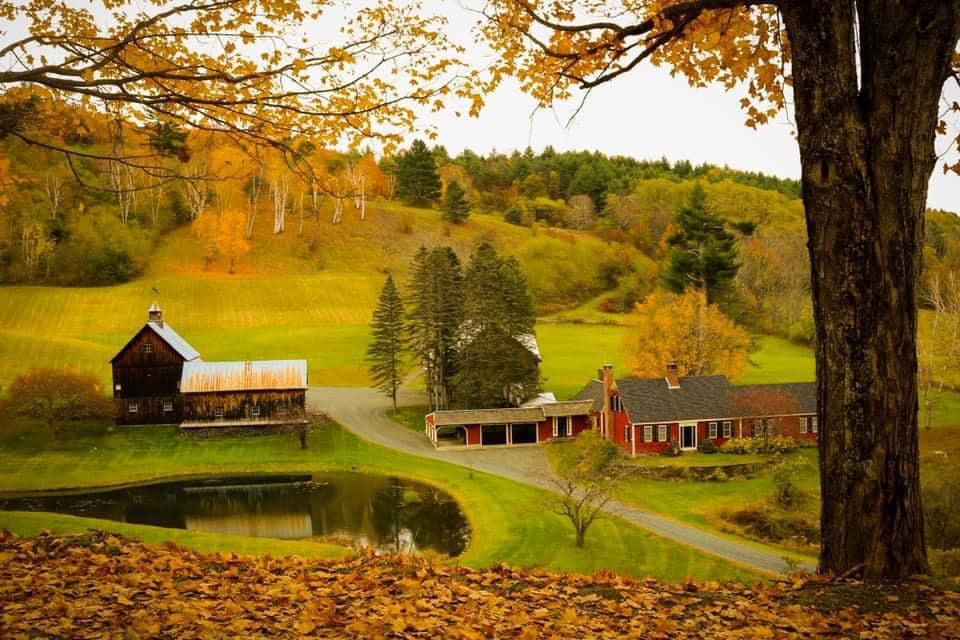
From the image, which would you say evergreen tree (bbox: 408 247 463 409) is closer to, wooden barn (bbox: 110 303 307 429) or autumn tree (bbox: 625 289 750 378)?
wooden barn (bbox: 110 303 307 429)

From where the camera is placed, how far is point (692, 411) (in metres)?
40.3

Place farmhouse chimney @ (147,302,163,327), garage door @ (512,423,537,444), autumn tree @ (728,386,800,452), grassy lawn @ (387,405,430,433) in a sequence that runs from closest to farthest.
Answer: autumn tree @ (728,386,800,452) → garage door @ (512,423,537,444) → grassy lawn @ (387,405,430,433) → farmhouse chimney @ (147,302,163,327)

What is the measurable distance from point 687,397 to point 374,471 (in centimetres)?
1799

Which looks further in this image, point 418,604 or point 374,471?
point 374,471

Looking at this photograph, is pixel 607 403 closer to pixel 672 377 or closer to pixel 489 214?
pixel 672 377

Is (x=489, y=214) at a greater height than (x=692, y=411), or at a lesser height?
greater

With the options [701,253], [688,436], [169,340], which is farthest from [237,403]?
[701,253]

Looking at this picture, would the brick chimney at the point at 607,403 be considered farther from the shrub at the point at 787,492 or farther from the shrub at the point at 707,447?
the shrub at the point at 787,492

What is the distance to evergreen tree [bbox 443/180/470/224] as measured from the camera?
97125mm

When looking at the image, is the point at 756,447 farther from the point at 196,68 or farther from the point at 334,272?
the point at 334,272

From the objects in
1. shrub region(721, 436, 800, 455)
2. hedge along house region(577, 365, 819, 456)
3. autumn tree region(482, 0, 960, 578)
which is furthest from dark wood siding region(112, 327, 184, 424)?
autumn tree region(482, 0, 960, 578)

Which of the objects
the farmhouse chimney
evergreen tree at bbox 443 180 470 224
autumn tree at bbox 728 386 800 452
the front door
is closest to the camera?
autumn tree at bbox 728 386 800 452

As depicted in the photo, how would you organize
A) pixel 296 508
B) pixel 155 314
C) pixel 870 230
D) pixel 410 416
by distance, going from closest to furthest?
pixel 870 230 → pixel 296 508 → pixel 155 314 → pixel 410 416

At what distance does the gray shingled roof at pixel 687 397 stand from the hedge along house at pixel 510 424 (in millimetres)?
1621
